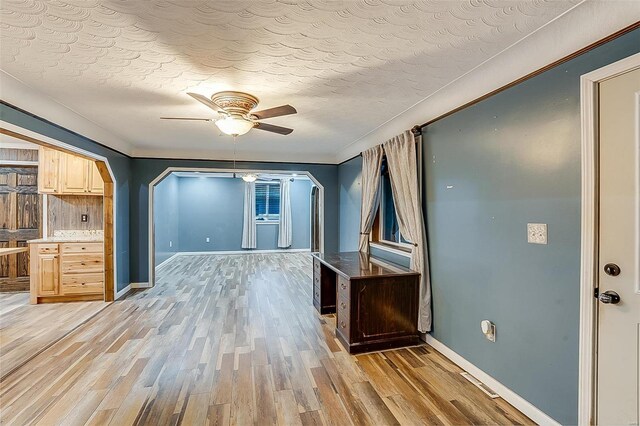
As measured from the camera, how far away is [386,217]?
13.8ft

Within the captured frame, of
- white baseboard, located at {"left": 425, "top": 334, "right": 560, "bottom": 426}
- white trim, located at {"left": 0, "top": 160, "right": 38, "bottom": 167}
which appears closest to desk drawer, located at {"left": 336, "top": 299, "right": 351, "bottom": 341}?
white baseboard, located at {"left": 425, "top": 334, "right": 560, "bottom": 426}

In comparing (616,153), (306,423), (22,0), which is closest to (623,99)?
(616,153)

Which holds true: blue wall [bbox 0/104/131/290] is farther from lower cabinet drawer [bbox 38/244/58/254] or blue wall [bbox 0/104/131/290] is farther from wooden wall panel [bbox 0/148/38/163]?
wooden wall panel [bbox 0/148/38/163]

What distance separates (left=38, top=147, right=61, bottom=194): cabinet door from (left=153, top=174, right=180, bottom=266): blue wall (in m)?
2.00

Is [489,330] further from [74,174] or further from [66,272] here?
[74,174]

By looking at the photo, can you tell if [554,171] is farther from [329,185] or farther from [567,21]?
[329,185]

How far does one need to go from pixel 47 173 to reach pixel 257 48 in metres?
4.38

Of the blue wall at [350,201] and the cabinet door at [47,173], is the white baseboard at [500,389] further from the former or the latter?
the cabinet door at [47,173]

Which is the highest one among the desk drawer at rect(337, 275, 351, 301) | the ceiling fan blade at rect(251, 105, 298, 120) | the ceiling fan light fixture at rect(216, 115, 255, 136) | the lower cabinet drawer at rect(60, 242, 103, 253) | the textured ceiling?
the textured ceiling

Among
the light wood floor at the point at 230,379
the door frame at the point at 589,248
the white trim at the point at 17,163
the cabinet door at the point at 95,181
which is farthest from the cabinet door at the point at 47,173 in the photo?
the door frame at the point at 589,248

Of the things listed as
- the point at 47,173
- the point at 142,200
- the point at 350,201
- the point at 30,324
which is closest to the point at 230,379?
the point at 30,324

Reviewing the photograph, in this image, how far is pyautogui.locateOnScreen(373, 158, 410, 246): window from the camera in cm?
398

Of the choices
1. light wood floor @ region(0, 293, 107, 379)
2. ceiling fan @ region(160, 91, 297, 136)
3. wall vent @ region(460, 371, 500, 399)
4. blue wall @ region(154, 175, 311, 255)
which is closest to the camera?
wall vent @ region(460, 371, 500, 399)

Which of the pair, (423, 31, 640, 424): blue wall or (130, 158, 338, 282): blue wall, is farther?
(130, 158, 338, 282): blue wall
